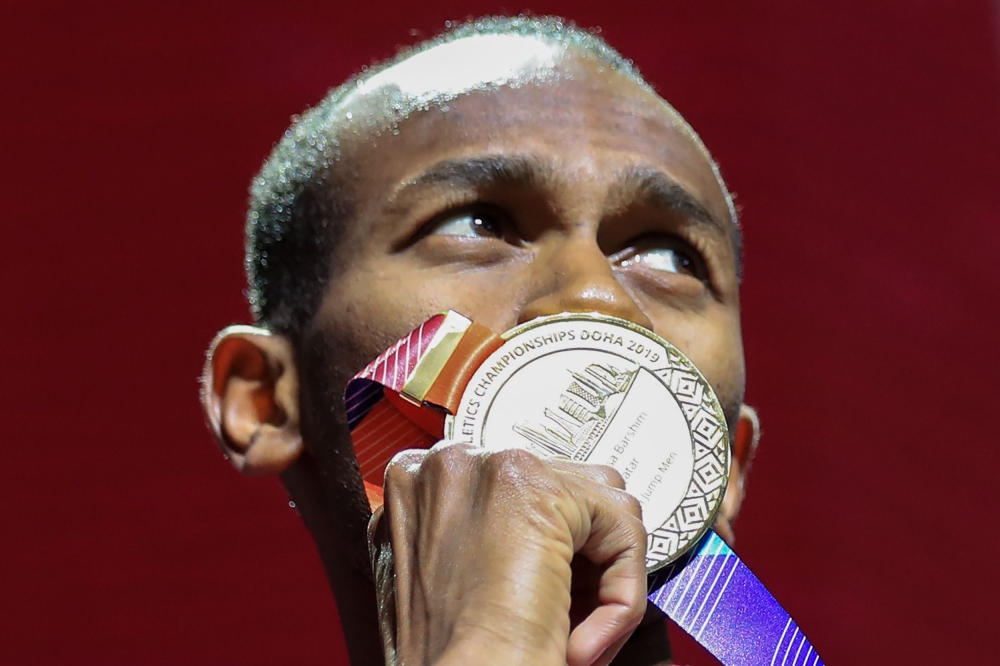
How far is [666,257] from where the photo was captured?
1545mm

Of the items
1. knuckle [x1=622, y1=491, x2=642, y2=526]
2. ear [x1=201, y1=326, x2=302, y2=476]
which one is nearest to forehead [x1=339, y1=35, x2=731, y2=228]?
ear [x1=201, y1=326, x2=302, y2=476]

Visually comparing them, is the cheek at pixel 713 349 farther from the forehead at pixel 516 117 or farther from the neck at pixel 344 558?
the neck at pixel 344 558

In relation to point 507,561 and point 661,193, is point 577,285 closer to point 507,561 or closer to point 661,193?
point 661,193

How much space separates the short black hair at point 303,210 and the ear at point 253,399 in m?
0.04

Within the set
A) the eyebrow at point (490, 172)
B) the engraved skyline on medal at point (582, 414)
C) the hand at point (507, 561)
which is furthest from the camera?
the eyebrow at point (490, 172)

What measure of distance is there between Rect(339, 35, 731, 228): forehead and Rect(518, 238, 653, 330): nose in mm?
115

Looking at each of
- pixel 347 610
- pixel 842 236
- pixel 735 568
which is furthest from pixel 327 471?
pixel 842 236

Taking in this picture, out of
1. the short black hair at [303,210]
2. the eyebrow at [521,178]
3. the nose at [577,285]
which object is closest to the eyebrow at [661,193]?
the eyebrow at [521,178]

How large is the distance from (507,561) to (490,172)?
0.62 metres

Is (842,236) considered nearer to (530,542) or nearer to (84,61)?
(84,61)

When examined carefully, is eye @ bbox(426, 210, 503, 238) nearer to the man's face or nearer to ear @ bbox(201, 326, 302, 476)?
the man's face

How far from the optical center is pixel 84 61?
7.52 ft

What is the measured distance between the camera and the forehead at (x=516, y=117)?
1479 mm

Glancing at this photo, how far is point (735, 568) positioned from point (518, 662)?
430mm
